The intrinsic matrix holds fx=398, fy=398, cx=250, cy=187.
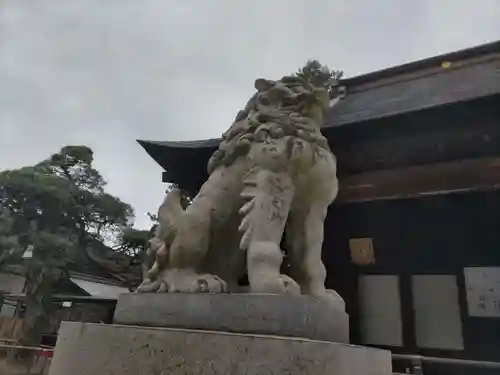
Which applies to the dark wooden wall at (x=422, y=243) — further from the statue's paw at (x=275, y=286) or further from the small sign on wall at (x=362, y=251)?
the statue's paw at (x=275, y=286)

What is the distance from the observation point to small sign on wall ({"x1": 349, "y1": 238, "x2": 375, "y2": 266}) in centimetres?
505

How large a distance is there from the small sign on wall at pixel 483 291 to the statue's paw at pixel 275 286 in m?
3.68

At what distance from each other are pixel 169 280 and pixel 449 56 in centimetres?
621

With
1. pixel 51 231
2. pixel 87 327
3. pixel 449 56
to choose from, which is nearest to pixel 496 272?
pixel 449 56

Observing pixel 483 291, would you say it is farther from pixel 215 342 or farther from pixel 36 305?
pixel 36 305

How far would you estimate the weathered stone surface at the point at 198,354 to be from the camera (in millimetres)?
1259

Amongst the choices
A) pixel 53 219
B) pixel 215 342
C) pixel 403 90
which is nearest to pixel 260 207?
pixel 215 342

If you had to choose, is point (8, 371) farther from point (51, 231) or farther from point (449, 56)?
point (449, 56)

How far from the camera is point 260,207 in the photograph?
1694 mm

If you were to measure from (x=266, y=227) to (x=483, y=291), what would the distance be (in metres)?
3.77

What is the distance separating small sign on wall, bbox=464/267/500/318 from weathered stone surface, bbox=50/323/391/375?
132 inches

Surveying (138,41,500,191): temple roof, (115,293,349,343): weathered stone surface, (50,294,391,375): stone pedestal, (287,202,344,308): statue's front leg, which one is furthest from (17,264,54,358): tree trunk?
(287,202,344,308): statue's front leg

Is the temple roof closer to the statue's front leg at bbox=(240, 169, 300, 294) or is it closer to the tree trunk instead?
the statue's front leg at bbox=(240, 169, 300, 294)

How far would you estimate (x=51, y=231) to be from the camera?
10211 mm
